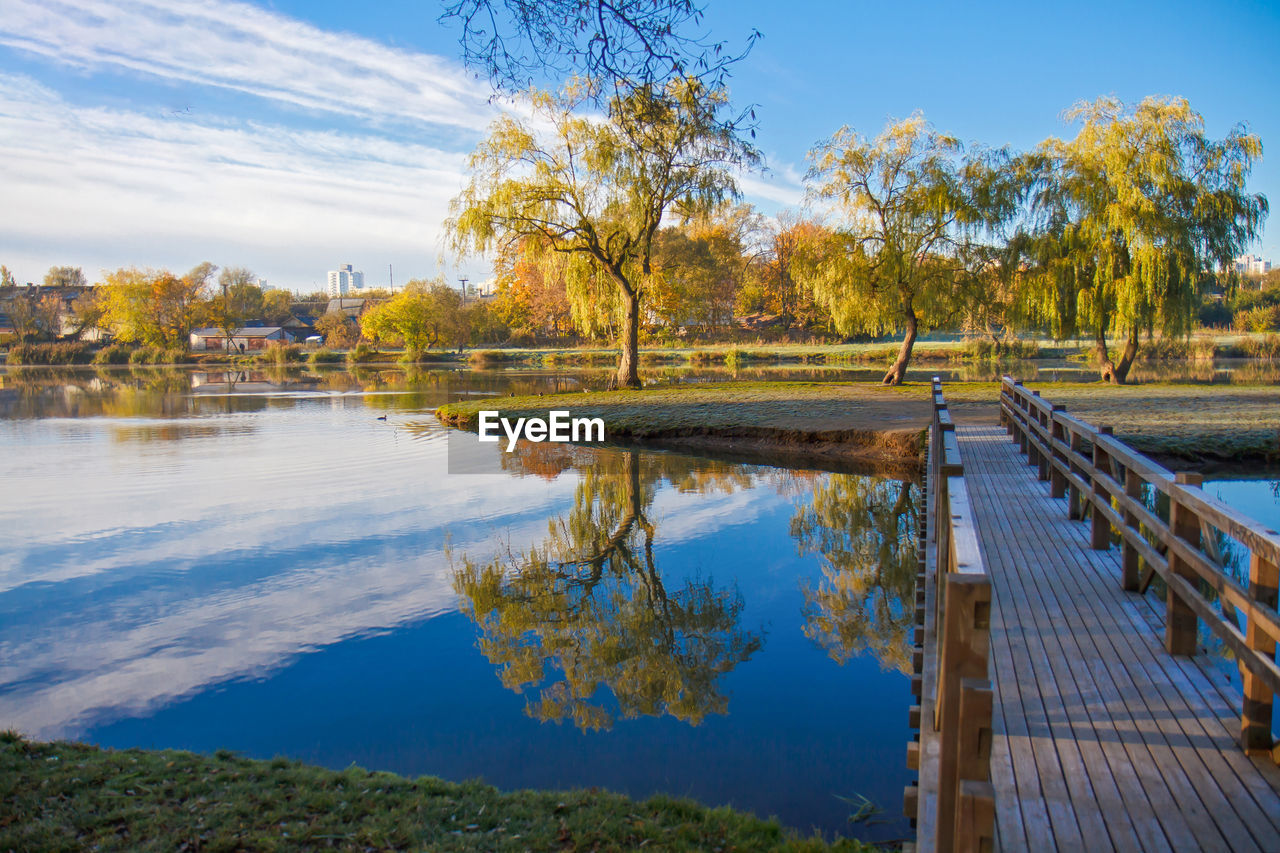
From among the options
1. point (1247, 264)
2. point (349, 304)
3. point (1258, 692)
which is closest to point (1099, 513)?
point (1258, 692)

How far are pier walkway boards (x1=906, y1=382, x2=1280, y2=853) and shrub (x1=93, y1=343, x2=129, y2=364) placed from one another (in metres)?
74.4

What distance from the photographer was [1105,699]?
3975 mm

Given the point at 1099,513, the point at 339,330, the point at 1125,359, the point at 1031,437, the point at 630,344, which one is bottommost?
the point at 1099,513

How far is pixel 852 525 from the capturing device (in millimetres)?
11180

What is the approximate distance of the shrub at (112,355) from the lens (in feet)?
214

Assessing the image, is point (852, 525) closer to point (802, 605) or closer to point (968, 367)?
point (802, 605)

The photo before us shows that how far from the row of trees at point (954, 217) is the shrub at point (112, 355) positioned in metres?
54.6

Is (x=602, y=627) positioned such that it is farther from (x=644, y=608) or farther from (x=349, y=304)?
(x=349, y=304)

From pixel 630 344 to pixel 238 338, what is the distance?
2869 inches

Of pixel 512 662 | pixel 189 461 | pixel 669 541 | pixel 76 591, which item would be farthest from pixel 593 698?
pixel 189 461

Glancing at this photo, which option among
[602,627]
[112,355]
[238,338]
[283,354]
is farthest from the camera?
[238,338]

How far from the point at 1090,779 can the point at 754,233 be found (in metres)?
63.2

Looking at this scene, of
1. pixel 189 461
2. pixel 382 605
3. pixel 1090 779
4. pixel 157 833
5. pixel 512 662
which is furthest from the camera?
pixel 189 461

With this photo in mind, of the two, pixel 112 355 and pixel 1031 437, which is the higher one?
pixel 112 355
